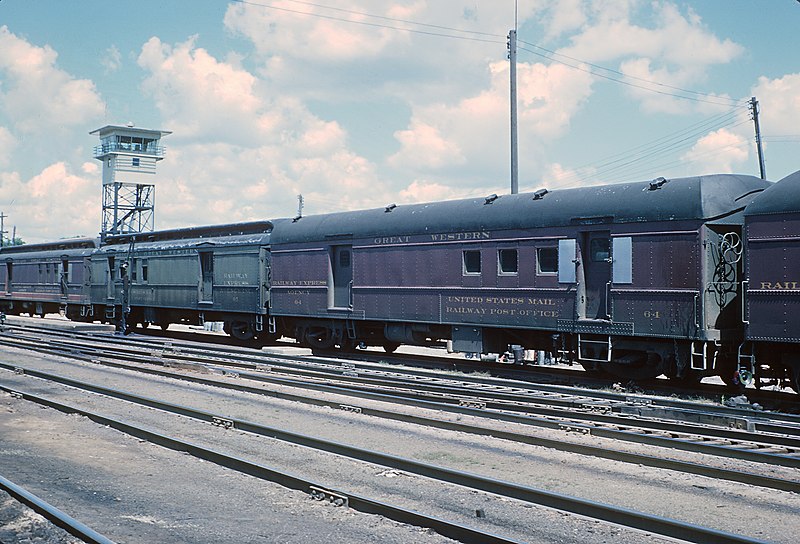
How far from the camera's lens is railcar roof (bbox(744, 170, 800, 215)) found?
12000 mm

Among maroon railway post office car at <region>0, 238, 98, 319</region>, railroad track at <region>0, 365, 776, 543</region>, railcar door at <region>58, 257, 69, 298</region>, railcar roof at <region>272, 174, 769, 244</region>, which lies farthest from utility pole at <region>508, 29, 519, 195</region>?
railcar door at <region>58, 257, 69, 298</region>

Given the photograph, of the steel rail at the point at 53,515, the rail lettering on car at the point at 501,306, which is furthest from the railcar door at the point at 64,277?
the steel rail at the point at 53,515

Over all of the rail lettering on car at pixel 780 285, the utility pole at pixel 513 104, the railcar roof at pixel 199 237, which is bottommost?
the rail lettering on car at pixel 780 285

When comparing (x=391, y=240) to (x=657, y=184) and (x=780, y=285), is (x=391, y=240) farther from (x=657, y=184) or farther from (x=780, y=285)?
(x=780, y=285)

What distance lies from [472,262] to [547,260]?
2.01 metres

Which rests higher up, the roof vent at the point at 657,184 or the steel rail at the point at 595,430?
the roof vent at the point at 657,184

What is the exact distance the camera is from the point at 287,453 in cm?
962

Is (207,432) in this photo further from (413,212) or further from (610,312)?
(413,212)

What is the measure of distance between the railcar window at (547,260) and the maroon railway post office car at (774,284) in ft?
12.6

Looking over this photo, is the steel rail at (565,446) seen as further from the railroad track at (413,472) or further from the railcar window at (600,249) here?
the railcar window at (600,249)

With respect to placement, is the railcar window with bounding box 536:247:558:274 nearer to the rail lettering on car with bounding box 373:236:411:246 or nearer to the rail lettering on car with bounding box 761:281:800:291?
the rail lettering on car with bounding box 373:236:411:246

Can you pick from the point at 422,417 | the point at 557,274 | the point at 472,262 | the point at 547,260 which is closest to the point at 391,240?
the point at 472,262

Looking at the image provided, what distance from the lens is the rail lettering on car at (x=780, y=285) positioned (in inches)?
468

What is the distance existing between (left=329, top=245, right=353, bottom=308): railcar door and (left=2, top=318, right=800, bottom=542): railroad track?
2.31 meters
